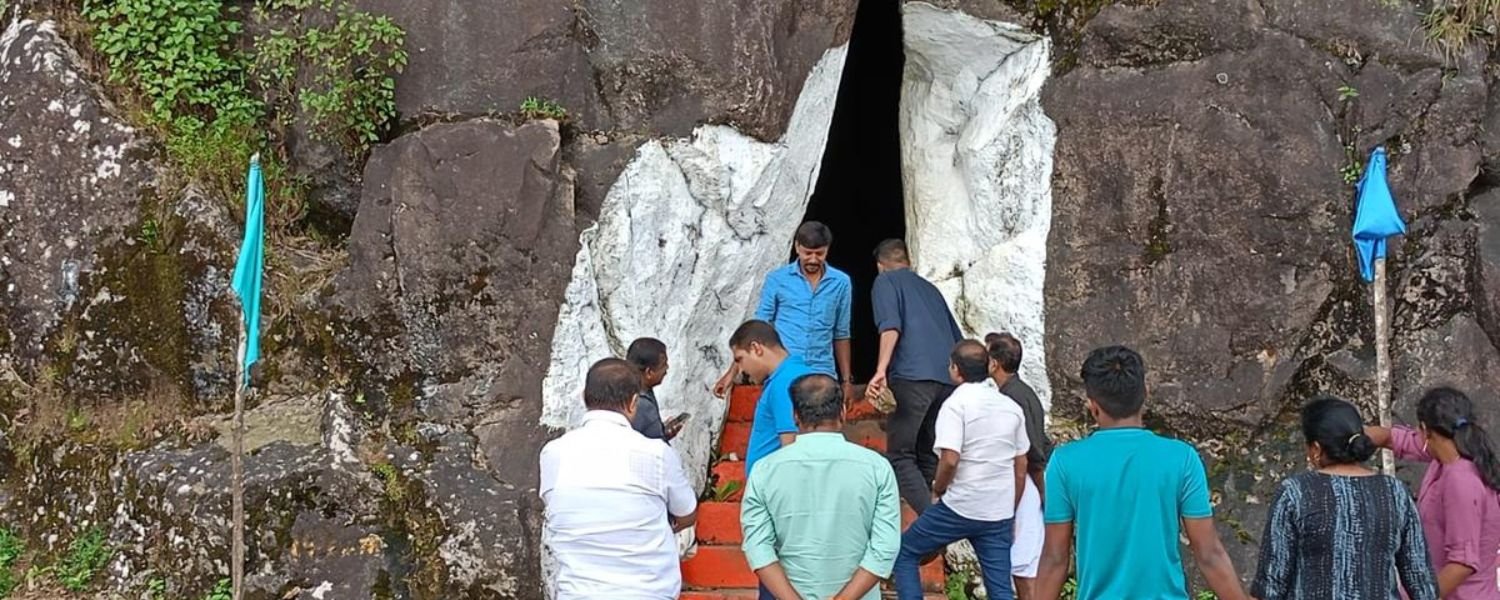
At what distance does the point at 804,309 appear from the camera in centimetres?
675

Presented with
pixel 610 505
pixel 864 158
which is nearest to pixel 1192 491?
pixel 610 505

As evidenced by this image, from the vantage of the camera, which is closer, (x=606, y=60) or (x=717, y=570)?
(x=717, y=570)

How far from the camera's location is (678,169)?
6.82m

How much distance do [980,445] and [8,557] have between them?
4692 mm

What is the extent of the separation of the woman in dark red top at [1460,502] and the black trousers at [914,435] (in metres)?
2.42

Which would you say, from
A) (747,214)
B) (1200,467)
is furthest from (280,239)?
(1200,467)

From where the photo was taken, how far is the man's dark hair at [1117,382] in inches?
150

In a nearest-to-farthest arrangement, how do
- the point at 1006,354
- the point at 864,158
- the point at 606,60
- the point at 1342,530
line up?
the point at 1342,530, the point at 1006,354, the point at 606,60, the point at 864,158

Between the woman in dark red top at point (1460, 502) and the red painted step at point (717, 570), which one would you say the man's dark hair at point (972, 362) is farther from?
the red painted step at point (717, 570)

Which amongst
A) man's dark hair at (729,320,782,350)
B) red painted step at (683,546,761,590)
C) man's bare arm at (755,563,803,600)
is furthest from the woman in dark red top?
red painted step at (683,546,761,590)

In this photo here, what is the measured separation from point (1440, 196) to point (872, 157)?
480 centimetres

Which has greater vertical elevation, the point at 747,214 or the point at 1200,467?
the point at 747,214

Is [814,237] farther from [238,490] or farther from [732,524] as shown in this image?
[238,490]

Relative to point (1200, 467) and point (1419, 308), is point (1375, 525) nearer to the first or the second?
point (1200, 467)
